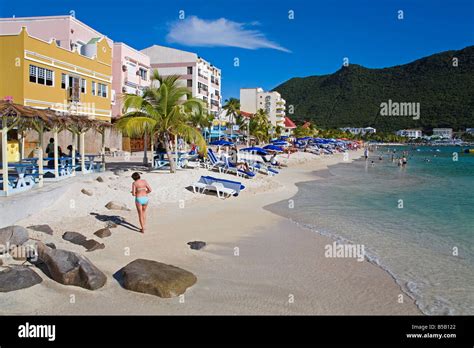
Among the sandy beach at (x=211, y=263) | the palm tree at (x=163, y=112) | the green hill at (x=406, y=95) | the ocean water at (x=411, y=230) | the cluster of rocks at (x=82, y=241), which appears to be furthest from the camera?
the green hill at (x=406, y=95)

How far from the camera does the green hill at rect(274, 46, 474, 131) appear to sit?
171 m

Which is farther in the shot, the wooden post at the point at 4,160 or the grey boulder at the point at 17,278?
the wooden post at the point at 4,160

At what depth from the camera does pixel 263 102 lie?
365 ft

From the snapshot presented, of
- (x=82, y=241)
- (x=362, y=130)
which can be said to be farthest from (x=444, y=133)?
(x=82, y=241)

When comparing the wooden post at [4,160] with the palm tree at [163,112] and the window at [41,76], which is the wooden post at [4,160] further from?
the window at [41,76]

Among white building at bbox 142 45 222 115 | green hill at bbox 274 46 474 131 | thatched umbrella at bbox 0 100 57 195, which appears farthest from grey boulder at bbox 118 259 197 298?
green hill at bbox 274 46 474 131

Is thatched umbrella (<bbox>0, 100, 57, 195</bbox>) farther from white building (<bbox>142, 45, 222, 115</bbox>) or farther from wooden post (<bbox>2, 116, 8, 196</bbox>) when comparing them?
white building (<bbox>142, 45, 222, 115</bbox>)

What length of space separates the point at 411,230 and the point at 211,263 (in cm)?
714

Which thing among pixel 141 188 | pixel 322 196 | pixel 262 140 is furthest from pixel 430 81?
pixel 141 188

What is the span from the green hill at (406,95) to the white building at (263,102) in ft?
166

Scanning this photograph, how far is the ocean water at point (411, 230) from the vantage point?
7375mm

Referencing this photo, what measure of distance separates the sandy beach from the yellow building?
1190 centimetres

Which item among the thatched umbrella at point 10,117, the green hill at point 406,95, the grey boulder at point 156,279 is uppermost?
the green hill at point 406,95

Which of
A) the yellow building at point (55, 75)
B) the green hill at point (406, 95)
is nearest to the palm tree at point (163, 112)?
the yellow building at point (55, 75)
